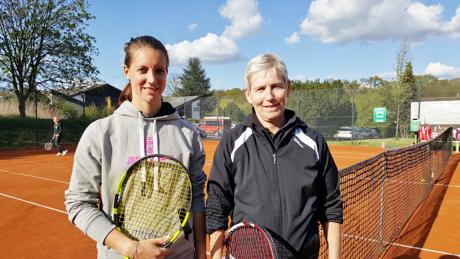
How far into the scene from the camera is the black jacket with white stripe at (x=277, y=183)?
173 centimetres

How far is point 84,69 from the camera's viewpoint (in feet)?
90.2

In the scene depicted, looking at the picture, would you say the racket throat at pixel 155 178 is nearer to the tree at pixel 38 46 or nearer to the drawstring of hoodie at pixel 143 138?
the drawstring of hoodie at pixel 143 138

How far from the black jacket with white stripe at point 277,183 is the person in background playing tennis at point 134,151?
14 centimetres

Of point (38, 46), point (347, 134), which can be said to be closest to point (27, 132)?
point (38, 46)

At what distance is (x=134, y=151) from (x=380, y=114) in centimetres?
2185

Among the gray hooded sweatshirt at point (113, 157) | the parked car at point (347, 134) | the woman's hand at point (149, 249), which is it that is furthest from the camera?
Answer: the parked car at point (347, 134)

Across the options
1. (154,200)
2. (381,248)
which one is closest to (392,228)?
(381,248)

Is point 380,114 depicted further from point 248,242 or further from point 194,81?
point 194,81

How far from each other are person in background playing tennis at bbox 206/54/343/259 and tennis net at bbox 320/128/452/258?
4.80 feet

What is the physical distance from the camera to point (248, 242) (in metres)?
1.66

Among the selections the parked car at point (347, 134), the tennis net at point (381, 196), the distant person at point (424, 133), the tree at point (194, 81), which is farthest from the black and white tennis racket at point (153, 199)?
the tree at point (194, 81)

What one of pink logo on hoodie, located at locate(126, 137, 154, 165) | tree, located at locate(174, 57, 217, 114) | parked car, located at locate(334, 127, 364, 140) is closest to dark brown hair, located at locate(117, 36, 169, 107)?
pink logo on hoodie, located at locate(126, 137, 154, 165)

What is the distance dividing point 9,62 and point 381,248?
27.2 metres

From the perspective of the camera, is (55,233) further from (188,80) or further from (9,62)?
(188,80)
